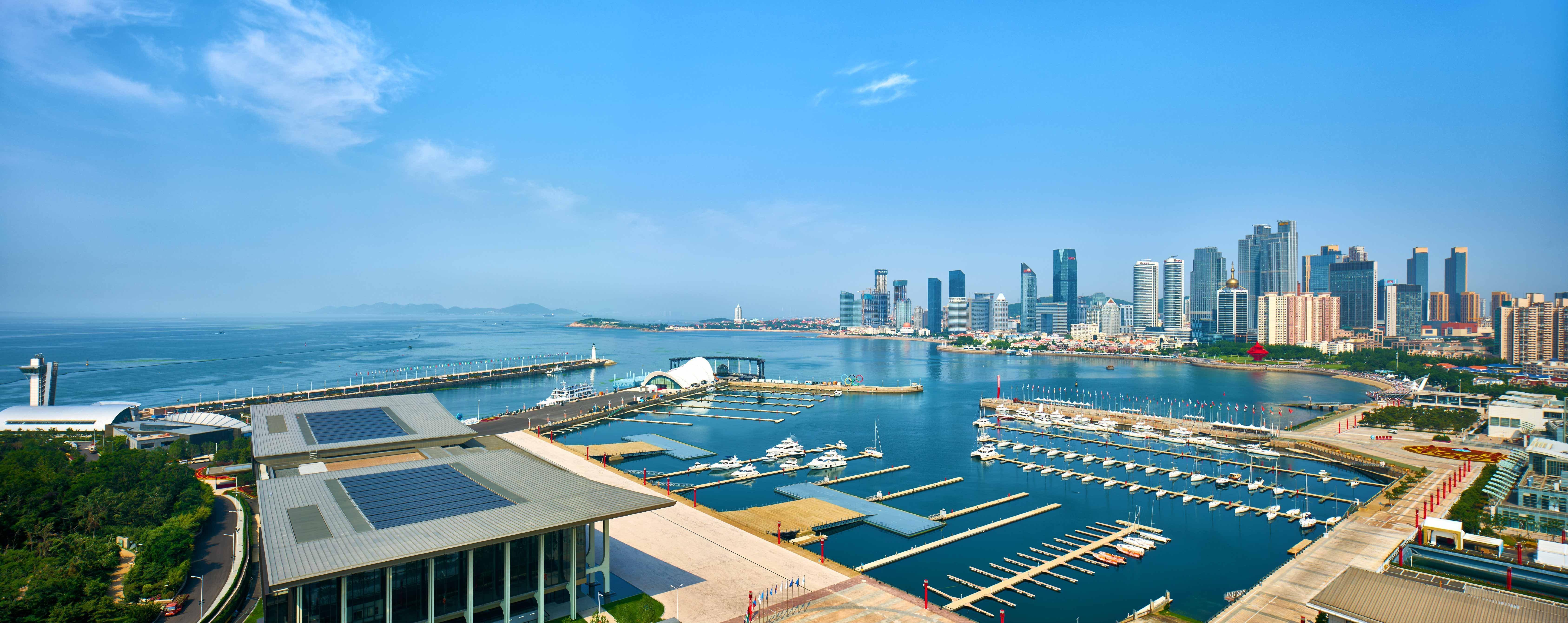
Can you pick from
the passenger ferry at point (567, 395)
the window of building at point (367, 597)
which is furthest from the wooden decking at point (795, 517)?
the passenger ferry at point (567, 395)

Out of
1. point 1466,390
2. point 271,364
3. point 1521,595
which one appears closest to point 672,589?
point 1521,595

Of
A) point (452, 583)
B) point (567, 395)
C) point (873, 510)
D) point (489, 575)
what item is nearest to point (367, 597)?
point (452, 583)

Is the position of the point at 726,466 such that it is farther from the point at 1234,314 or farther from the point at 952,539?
the point at 1234,314

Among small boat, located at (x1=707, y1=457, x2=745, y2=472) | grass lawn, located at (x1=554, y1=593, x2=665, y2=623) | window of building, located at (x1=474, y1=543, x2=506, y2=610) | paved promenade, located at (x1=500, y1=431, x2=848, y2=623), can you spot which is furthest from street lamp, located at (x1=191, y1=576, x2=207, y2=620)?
small boat, located at (x1=707, y1=457, x2=745, y2=472)

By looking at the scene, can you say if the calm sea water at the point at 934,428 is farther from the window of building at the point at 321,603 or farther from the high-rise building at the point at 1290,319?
the high-rise building at the point at 1290,319

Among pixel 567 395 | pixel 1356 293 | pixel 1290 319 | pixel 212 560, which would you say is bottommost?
pixel 212 560
